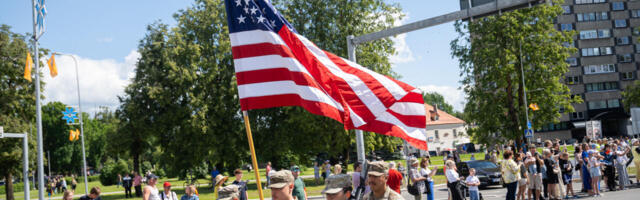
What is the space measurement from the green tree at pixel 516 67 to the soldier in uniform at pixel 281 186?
32.7m

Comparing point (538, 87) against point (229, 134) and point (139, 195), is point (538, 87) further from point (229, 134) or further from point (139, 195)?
point (139, 195)

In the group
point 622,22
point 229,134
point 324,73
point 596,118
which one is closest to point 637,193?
point 324,73

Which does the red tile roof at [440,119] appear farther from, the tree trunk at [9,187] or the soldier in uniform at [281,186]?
the soldier in uniform at [281,186]

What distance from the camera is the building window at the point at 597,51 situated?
79.5 meters

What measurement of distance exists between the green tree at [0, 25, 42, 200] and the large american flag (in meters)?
32.7

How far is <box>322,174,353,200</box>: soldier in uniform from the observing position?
4.47 metres

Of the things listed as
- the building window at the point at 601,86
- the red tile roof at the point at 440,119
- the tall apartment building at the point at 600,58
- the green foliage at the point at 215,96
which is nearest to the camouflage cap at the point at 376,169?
the green foliage at the point at 215,96

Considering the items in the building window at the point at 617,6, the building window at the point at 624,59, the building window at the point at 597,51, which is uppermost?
the building window at the point at 617,6

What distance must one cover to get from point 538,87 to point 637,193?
793 inches

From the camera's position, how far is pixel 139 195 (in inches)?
1385

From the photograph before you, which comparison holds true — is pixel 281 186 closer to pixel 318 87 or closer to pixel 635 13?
pixel 318 87

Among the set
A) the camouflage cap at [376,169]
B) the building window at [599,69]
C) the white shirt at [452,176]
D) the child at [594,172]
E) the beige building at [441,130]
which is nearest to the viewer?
the camouflage cap at [376,169]

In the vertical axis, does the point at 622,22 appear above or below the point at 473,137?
above

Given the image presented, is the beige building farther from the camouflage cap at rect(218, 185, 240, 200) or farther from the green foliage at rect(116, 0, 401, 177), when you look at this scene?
the camouflage cap at rect(218, 185, 240, 200)
